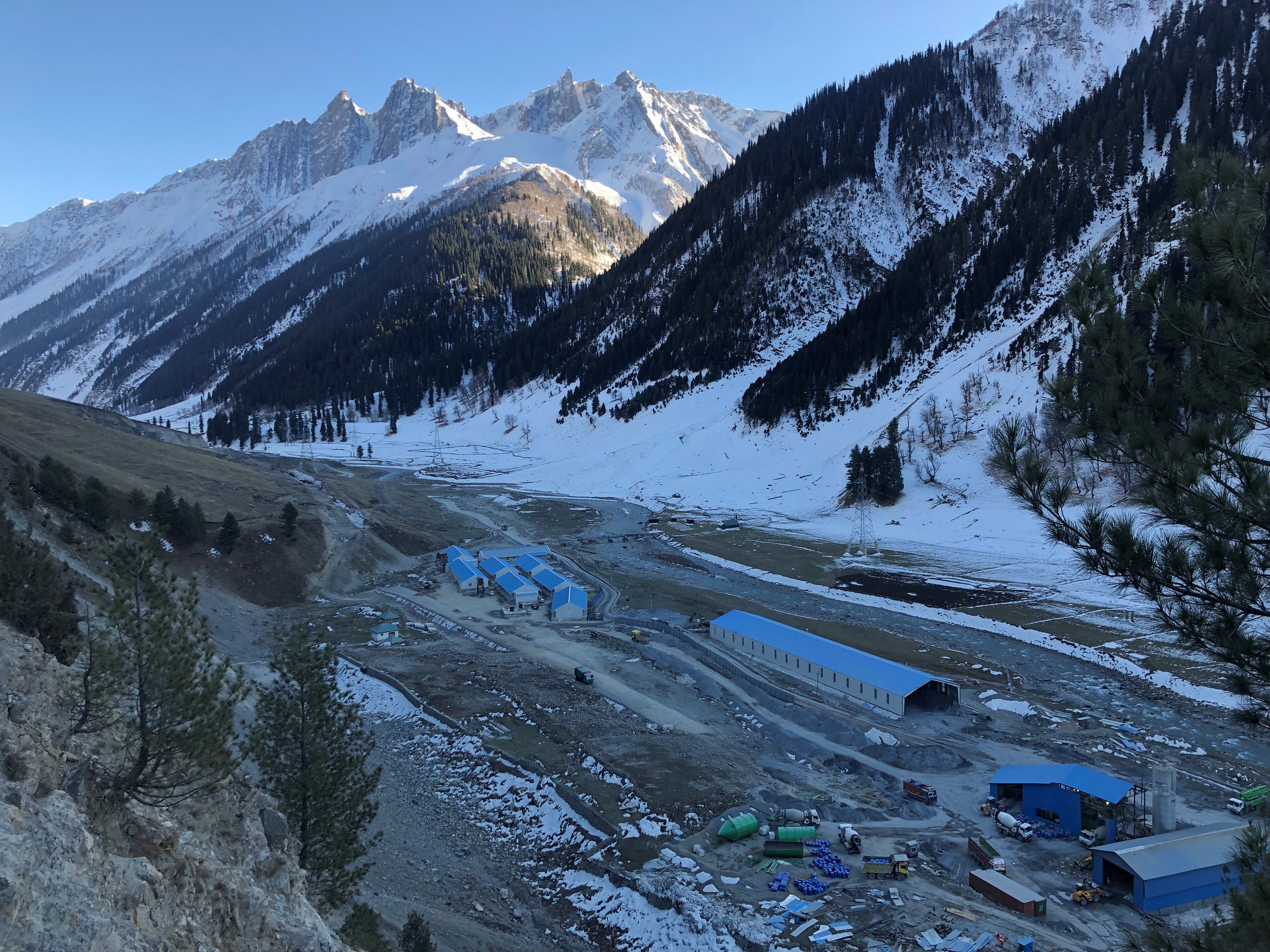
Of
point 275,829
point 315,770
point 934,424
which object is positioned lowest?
point 315,770

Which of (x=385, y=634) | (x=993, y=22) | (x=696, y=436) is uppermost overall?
(x=993, y=22)

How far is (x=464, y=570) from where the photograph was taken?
52.9 meters

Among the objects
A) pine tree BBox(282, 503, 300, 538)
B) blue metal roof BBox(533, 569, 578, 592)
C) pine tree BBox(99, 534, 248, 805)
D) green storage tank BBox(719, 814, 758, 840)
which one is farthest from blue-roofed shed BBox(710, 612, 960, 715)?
pine tree BBox(282, 503, 300, 538)

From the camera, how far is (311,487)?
7212cm

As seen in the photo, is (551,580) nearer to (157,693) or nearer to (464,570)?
(464,570)

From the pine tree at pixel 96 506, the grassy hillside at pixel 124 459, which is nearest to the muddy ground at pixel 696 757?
the pine tree at pixel 96 506

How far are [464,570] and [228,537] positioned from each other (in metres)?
15.8

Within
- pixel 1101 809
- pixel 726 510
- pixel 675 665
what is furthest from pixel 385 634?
pixel 726 510

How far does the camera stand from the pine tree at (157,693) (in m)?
11.6

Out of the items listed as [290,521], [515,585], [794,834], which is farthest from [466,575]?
[794,834]

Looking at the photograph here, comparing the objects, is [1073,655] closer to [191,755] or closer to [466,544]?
[191,755]

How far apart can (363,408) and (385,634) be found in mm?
143548

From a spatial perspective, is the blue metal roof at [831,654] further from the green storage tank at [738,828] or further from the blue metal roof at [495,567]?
the blue metal roof at [495,567]

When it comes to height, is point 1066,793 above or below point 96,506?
below
